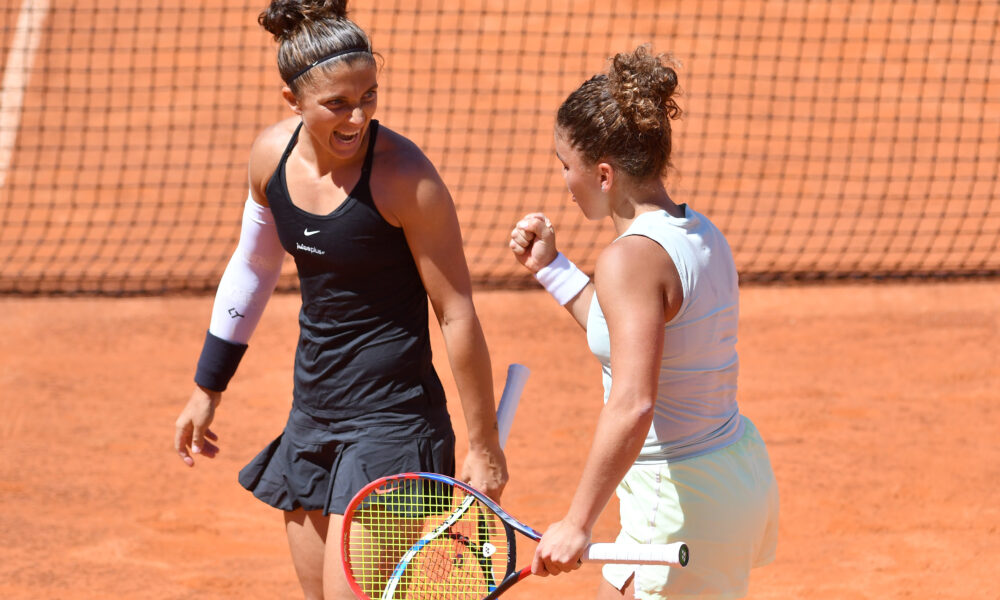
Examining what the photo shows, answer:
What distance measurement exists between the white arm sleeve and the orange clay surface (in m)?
1.59

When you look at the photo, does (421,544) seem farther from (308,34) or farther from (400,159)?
(308,34)

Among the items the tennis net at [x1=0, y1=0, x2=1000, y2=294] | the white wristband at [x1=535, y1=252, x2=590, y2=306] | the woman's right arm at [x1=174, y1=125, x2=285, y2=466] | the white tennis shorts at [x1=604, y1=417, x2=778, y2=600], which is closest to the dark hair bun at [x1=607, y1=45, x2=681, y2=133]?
the white wristband at [x1=535, y1=252, x2=590, y2=306]

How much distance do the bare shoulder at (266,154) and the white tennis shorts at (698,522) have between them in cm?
125

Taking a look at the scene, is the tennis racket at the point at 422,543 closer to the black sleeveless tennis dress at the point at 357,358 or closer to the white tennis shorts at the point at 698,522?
the black sleeveless tennis dress at the point at 357,358

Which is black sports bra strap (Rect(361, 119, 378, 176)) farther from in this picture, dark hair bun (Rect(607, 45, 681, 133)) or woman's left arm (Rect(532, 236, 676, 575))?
woman's left arm (Rect(532, 236, 676, 575))

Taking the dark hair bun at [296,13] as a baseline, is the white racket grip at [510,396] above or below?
below

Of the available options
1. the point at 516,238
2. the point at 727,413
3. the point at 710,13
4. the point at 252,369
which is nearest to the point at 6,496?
the point at 252,369

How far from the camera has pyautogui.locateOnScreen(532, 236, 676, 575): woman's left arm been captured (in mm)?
2539

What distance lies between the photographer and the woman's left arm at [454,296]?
300cm

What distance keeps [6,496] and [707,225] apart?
156 inches

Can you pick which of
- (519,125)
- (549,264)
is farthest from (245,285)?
(519,125)

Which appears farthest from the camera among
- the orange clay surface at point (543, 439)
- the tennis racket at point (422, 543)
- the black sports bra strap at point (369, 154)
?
the orange clay surface at point (543, 439)

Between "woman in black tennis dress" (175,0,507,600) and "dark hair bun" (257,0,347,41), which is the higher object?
"dark hair bun" (257,0,347,41)

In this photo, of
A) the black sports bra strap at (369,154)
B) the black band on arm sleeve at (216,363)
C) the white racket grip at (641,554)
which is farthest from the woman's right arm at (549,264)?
the black band on arm sleeve at (216,363)
